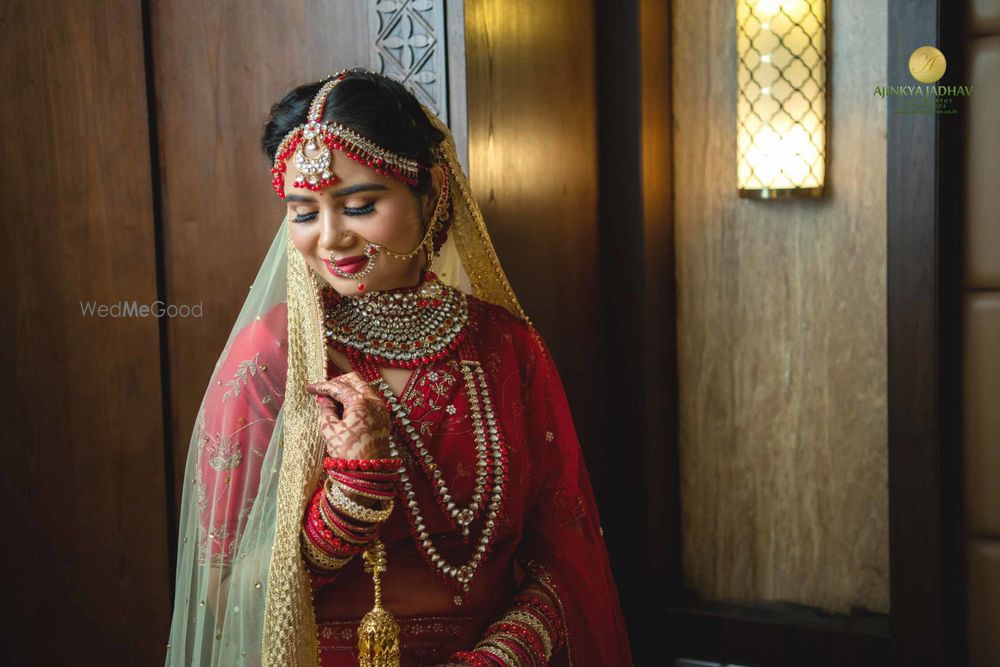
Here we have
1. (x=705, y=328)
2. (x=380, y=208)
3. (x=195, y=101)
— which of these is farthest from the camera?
(x=705, y=328)

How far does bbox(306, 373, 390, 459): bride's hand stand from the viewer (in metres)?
1.21

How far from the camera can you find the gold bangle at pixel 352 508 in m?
1.23

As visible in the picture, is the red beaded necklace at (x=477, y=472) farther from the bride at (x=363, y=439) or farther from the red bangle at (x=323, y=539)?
the red bangle at (x=323, y=539)

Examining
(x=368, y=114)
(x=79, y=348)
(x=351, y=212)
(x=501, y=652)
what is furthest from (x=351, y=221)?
(x=79, y=348)

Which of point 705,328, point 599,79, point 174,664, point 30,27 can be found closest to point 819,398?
point 705,328

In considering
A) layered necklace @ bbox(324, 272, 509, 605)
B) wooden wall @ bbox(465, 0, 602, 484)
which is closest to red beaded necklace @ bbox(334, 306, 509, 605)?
layered necklace @ bbox(324, 272, 509, 605)

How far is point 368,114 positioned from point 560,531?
0.74m

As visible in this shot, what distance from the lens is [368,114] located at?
131 centimetres

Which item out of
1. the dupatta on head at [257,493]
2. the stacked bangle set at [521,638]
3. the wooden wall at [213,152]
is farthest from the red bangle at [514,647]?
the wooden wall at [213,152]

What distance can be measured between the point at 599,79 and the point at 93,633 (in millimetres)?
1781

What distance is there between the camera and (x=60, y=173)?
2.18m

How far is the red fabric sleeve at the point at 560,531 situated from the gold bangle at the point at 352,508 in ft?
1.31

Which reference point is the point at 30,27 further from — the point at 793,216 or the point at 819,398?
the point at 819,398

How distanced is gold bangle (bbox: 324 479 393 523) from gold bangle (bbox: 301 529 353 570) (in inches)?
3.0
